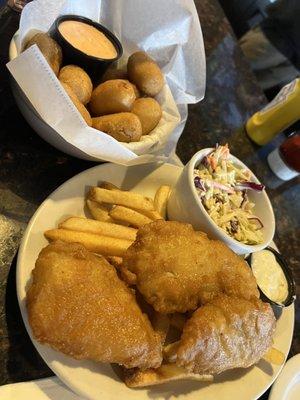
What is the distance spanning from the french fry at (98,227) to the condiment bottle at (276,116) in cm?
99

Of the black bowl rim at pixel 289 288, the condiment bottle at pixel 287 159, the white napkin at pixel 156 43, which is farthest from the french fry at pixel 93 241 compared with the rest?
the condiment bottle at pixel 287 159

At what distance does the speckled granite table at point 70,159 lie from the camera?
3.60ft

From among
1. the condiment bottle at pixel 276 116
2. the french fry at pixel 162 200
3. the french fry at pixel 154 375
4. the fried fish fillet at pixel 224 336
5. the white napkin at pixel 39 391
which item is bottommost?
the white napkin at pixel 39 391

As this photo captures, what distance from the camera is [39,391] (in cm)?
104

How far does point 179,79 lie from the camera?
167cm

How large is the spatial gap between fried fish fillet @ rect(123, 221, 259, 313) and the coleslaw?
187 mm

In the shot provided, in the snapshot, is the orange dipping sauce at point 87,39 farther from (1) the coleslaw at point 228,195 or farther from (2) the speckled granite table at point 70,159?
(1) the coleslaw at point 228,195

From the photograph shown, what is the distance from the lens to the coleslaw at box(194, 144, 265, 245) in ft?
4.61

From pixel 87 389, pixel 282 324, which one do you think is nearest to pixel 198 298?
pixel 87 389

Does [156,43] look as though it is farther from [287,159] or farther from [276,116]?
[287,159]

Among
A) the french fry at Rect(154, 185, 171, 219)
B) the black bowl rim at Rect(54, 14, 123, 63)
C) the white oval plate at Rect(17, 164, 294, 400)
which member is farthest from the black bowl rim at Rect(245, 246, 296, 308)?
the black bowl rim at Rect(54, 14, 123, 63)

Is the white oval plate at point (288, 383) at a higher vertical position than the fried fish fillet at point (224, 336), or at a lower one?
lower

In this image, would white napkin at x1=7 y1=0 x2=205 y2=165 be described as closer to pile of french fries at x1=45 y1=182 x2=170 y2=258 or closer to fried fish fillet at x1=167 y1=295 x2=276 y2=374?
pile of french fries at x1=45 y1=182 x2=170 y2=258

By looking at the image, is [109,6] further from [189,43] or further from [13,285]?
[13,285]
